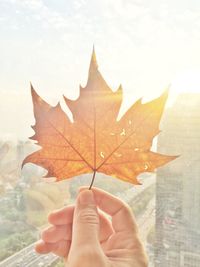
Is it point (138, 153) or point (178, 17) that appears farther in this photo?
point (178, 17)

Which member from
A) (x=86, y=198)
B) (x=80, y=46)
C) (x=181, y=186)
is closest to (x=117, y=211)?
(x=86, y=198)

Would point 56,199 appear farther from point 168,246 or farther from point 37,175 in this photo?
point 168,246

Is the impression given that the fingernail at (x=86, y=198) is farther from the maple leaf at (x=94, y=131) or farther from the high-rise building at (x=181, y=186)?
the high-rise building at (x=181, y=186)

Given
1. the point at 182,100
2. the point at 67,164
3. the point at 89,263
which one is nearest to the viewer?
the point at 89,263

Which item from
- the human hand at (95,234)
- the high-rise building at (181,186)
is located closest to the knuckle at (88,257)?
the human hand at (95,234)

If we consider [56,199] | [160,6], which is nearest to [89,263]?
[56,199]

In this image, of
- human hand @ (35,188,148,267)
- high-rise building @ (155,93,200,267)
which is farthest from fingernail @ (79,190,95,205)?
high-rise building @ (155,93,200,267)
